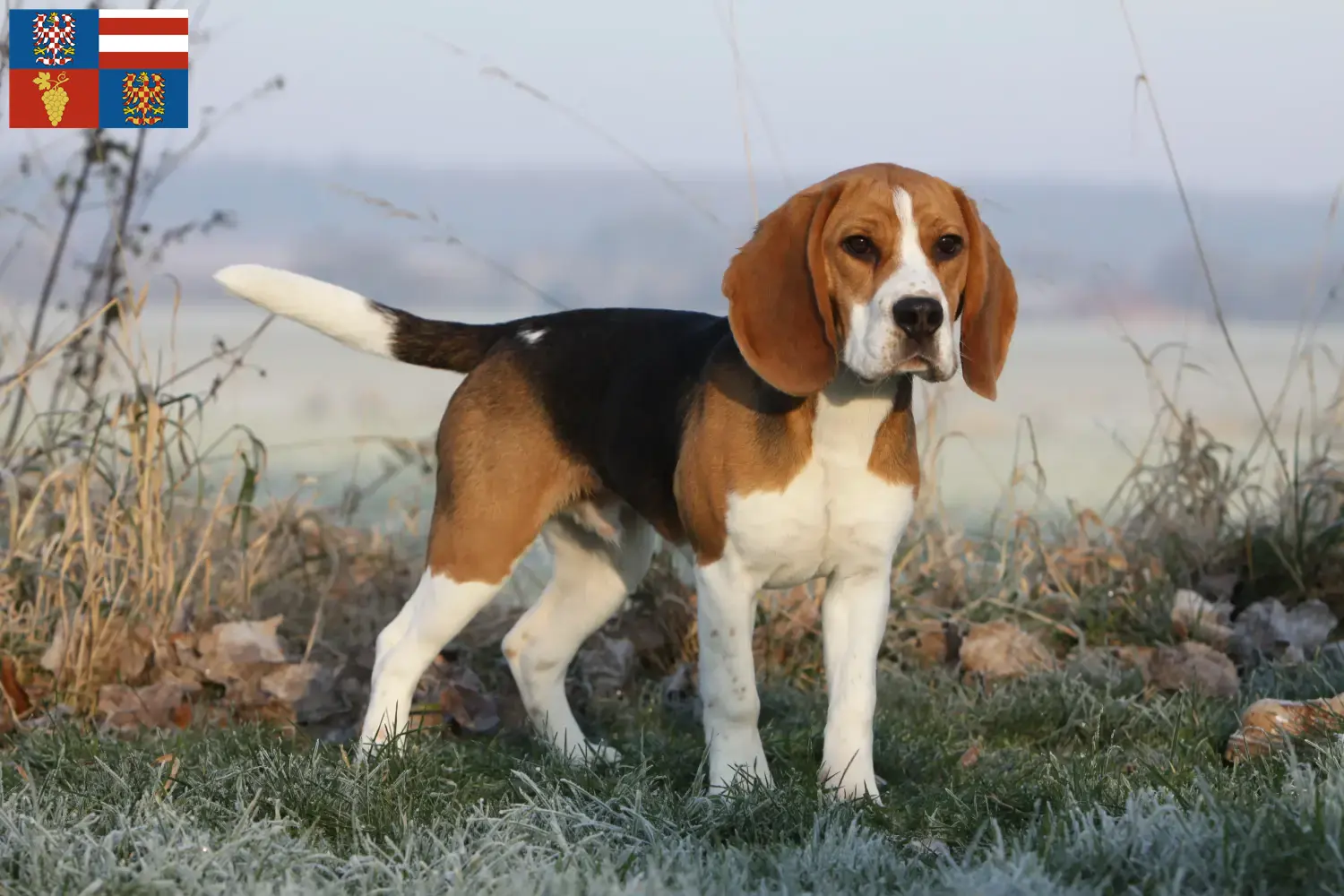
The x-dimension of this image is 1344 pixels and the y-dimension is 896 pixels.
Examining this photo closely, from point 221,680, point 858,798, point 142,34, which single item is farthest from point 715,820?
point 142,34

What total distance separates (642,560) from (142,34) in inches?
139

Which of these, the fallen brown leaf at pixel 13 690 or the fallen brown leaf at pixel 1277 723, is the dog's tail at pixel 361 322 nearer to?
the fallen brown leaf at pixel 13 690

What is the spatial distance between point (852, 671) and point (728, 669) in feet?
1.22

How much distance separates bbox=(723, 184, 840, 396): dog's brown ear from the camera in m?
4.43

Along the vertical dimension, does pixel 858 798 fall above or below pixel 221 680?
above

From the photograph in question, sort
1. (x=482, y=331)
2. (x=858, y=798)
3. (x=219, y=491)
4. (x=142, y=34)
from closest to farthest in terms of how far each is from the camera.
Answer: (x=858, y=798) → (x=482, y=331) → (x=219, y=491) → (x=142, y=34)

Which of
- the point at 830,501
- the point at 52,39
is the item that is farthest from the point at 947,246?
the point at 52,39

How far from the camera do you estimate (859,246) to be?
437 centimetres

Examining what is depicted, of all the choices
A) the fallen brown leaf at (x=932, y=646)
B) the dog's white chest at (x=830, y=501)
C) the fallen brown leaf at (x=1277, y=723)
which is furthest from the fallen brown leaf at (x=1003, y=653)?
the dog's white chest at (x=830, y=501)

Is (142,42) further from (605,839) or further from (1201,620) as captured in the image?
(1201,620)

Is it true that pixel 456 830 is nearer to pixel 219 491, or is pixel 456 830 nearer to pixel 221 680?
pixel 221 680

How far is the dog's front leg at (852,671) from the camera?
15.5ft

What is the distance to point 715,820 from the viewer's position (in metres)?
4.11

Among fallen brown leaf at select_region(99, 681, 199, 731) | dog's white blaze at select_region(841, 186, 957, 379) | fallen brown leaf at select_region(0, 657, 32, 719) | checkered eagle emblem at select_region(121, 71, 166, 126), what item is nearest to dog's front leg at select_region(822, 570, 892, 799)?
dog's white blaze at select_region(841, 186, 957, 379)
